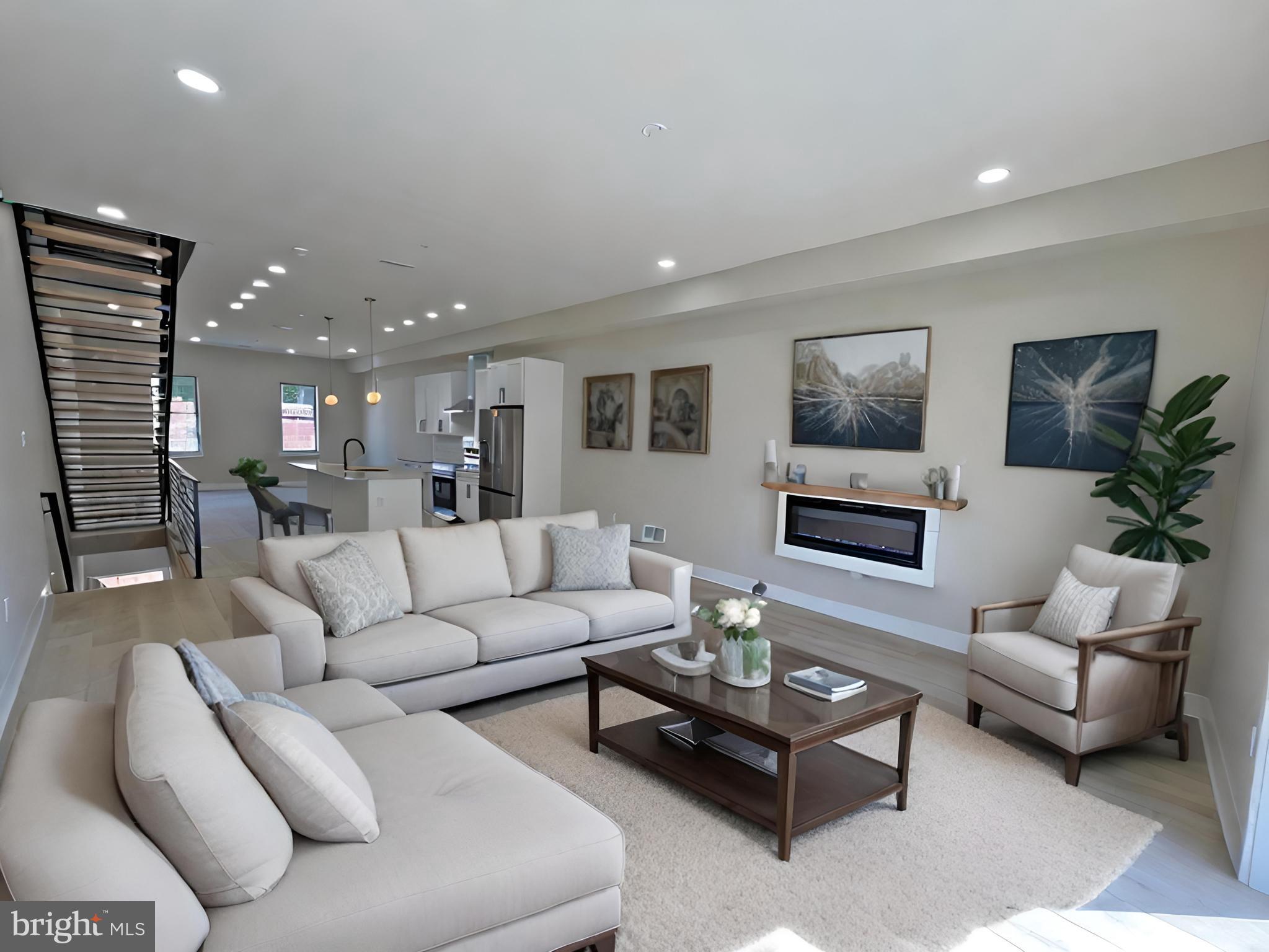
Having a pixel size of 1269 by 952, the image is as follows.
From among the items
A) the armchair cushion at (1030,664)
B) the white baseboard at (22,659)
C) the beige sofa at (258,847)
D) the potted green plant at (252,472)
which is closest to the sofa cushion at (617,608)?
the armchair cushion at (1030,664)

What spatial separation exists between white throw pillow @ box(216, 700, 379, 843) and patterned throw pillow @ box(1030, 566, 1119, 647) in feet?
9.64

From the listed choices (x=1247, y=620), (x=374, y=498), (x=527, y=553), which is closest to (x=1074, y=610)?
(x=1247, y=620)

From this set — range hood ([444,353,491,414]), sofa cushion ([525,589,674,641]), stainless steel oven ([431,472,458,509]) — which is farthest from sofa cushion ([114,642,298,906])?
stainless steel oven ([431,472,458,509])

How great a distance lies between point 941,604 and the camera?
4512 mm

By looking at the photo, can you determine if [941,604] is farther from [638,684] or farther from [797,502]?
[638,684]

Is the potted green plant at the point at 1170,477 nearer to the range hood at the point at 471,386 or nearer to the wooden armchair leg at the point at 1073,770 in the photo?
the wooden armchair leg at the point at 1073,770

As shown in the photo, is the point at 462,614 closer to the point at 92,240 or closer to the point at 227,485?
the point at 92,240

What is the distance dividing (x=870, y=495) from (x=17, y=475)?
5.48 meters

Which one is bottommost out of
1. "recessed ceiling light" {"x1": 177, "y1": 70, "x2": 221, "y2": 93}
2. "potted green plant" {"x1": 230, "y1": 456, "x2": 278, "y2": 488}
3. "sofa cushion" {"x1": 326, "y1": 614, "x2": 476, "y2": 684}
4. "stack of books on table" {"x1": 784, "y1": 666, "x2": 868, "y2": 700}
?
"sofa cushion" {"x1": 326, "y1": 614, "x2": 476, "y2": 684}

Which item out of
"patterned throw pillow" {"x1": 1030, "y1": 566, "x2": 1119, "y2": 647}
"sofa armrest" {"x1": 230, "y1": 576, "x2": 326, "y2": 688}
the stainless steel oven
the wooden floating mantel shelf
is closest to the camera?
"sofa armrest" {"x1": 230, "y1": 576, "x2": 326, "y2": 688}

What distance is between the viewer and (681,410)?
6277 millimetres

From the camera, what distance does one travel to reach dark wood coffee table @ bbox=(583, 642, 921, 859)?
2.20 m

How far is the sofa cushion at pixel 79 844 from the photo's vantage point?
1.03 m

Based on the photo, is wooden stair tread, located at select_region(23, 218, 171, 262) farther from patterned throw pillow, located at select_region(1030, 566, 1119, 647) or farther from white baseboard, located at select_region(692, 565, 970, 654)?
patterned throw pillow, located at select_region(1030, 566, 1119, 647)
